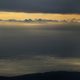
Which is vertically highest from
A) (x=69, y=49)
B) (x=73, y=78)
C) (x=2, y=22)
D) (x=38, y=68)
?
(x=2, y=22)

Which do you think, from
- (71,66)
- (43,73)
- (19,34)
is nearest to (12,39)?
(19,34)

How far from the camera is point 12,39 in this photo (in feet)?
10.00

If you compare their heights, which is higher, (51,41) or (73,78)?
(51,41)

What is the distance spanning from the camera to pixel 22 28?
267 centimetres

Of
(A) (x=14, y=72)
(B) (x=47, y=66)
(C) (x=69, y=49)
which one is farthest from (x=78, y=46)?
(A) (x=14, y=72)

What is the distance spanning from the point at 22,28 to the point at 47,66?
1.93 ft

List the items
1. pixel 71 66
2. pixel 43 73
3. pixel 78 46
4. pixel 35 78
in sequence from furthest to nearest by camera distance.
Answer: pixel 78 46 < pixel 71 66 < pixel 43 73 < pixel 35 78

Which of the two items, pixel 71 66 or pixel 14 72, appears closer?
pixel 14 72

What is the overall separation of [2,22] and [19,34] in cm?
43

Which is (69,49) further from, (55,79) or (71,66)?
(55,79)

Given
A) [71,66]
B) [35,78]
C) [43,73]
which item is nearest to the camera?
[35,78]

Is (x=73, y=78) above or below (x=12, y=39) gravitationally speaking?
below

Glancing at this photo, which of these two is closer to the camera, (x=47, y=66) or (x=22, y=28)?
(x=22, y=28)

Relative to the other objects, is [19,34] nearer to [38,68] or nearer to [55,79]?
[38,68]
